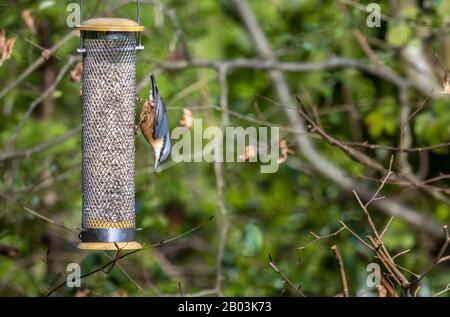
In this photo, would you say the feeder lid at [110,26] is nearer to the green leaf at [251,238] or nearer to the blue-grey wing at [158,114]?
the blue-grey wing at [158,114]

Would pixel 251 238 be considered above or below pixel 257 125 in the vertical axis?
Result: below

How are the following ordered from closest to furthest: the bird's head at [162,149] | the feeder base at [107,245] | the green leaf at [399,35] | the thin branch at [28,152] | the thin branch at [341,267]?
the thin branch at [341,267]
the feeder base at [107,245]
the bird's head at [162,149]
the thin branch at [28,152]
the green leaf at [399,35]

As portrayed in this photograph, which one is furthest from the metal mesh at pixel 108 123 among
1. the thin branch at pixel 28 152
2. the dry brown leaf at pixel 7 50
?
the thin branch at pixel 28 152

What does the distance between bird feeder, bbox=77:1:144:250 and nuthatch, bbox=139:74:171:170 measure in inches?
2.8

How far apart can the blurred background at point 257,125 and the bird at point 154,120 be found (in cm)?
105

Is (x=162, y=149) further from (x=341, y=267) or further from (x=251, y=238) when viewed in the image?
(x=251, y=238)

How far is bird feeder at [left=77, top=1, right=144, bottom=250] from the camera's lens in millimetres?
4707

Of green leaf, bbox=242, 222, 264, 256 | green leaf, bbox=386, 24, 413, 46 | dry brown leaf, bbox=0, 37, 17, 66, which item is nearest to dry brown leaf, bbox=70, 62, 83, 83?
dry brown leaf, bbox=0, 37, 17, 66

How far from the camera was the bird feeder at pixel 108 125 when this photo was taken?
4.71 metres

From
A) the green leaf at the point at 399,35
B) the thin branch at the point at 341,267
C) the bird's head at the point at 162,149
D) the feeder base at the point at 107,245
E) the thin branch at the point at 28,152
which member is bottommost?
the thin branch at the point at 341,267

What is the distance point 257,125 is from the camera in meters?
6.81

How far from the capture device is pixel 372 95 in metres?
8.09

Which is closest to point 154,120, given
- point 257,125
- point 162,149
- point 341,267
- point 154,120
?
point 154,120

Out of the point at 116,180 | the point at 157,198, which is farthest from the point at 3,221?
the point at 116,180
